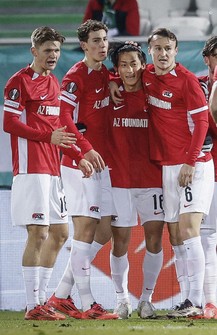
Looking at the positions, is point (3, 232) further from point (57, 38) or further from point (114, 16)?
point (114, 16)

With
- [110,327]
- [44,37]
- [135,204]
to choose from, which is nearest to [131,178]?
[135,204]

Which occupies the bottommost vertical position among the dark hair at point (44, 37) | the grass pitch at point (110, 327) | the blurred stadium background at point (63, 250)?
the grass pitch at point (110, 327)

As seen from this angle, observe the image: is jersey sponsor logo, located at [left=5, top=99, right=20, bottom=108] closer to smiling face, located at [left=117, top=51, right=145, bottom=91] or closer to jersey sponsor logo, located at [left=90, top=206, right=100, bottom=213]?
smiling face, located at [left=117, top=51, right=145, bottom=91]

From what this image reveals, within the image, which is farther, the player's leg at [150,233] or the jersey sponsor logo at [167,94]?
the player's leg at [150,233]

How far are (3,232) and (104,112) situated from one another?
1941 mm

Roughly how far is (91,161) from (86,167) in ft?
0.19

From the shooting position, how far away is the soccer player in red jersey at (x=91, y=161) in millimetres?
7660

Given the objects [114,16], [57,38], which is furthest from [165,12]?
[57,38]

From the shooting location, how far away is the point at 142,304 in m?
7.97

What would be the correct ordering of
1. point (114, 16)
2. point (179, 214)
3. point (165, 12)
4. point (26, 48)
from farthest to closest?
point (165, 12) < point (114, 16) < point (26, 48) < point (179, 214)

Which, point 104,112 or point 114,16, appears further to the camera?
point 114,16

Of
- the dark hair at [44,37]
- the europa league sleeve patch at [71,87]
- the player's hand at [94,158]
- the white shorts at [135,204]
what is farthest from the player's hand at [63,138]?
the dark hair at [44,37]

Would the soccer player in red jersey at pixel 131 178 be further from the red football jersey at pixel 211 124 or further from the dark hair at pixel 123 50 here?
the red football jersey at pixel 211 124

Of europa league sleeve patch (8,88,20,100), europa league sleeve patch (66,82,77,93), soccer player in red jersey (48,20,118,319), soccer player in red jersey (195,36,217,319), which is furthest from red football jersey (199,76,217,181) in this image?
europa league sleeve patch (8,88,20,100)
